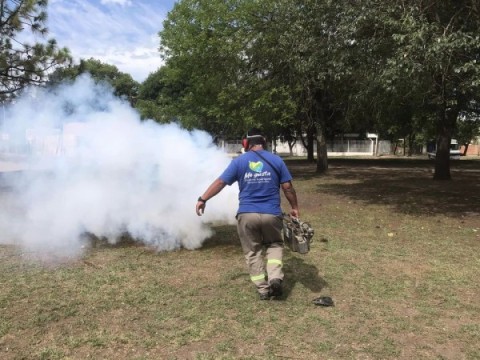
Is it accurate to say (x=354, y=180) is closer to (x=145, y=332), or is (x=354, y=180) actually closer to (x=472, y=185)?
(x=472, y=185)

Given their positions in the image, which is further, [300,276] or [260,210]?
[300,276]

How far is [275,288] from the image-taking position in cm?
530

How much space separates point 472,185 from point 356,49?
898cm

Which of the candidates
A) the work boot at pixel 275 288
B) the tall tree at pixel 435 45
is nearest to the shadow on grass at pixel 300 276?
the work boot at pixel 275 288

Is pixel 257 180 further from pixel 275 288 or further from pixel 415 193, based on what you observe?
pixel 415 193

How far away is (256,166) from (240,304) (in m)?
1.57

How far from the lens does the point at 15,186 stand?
1133 centimetres

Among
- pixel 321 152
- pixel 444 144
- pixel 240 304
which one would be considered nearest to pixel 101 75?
pixel 240 304

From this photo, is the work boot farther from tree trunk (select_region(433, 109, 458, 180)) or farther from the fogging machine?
tree trunk (select_region(433, 109, 458, 180))

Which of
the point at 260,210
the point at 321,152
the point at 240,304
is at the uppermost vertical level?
the point at 321,152

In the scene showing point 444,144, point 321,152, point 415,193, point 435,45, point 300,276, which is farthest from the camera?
point 321,152

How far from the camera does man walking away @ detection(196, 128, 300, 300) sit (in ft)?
17.6

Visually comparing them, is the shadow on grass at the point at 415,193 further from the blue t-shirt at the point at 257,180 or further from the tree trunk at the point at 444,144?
the blue t-shirt at the point at 257,180

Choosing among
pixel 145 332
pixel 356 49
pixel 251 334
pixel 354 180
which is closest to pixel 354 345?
pixel 251 334
